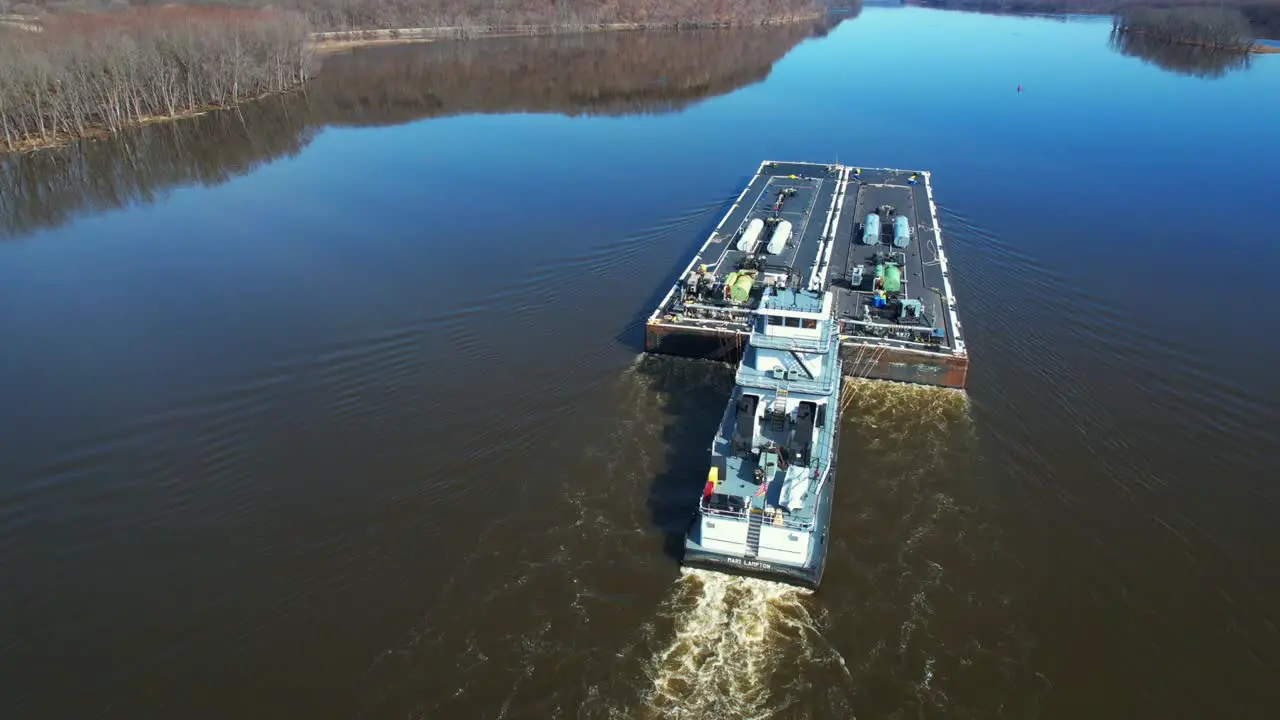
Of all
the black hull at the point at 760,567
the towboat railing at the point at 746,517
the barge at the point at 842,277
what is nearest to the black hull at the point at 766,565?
the black hull at the point at 760,567

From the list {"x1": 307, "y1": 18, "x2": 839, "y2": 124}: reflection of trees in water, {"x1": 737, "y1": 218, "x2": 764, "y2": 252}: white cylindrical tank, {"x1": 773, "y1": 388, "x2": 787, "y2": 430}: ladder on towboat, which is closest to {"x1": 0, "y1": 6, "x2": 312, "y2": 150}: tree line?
{"x1": 307, "y1": 18, "x2": 839, "y2": 124}: reflection of trees in water

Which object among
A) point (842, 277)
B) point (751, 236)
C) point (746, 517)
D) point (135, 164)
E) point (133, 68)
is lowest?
point (746, 517)

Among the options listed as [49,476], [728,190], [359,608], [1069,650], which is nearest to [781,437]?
[1069,650]

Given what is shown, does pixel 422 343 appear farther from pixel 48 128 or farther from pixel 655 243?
pixel 48 128

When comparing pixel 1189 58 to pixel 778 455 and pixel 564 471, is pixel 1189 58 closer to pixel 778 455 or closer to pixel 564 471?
pixel 778 455

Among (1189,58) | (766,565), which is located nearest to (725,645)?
(766,565)

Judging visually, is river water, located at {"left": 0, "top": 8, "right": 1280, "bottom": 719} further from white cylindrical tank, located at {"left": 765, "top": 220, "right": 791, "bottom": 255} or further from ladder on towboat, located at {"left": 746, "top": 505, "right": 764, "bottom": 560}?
white cylindrical tank, located at {"left": 765, "top": 220, "right": 791, "bottom": 255}

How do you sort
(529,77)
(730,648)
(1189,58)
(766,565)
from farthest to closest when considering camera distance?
(1189,58)
(529,77)
(766,565)
(730,648)

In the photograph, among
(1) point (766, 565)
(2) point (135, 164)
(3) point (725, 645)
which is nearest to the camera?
(3) point (725, 645)
